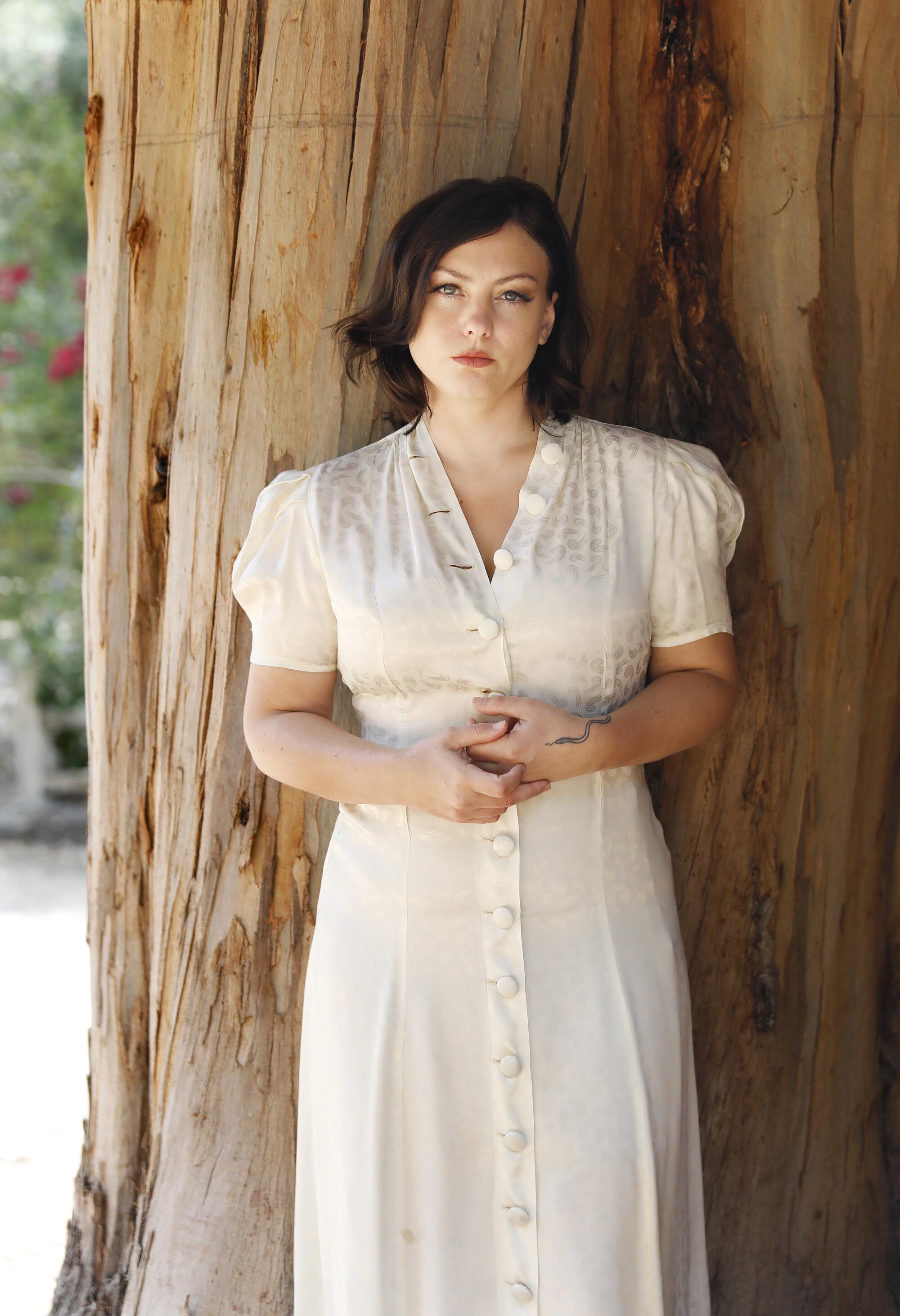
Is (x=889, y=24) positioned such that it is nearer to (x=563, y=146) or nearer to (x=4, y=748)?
(x=563, y=146)

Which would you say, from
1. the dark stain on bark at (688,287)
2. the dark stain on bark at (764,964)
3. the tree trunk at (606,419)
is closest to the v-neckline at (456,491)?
the tree trunk at (606,419)

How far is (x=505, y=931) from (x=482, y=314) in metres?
0.95

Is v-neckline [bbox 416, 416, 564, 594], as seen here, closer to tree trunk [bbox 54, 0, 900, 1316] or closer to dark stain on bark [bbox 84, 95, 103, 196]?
tree trunk [bbox 54, 0, 900, 1316]

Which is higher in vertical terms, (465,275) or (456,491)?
(465,275)

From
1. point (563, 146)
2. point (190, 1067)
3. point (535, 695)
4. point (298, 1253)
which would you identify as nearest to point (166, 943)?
point (190, 1067)

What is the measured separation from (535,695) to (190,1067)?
121 cm

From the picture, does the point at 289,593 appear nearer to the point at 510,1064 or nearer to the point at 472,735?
the point at 472,735

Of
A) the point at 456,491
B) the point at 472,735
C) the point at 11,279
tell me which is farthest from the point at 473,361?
the point at 11,279

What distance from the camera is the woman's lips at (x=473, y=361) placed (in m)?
1.82

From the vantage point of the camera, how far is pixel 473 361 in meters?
1.82

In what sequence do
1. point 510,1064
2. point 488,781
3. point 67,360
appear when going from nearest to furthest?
point 488,781 → point 510,1064 → point 67,360

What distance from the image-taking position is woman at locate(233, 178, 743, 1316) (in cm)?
176

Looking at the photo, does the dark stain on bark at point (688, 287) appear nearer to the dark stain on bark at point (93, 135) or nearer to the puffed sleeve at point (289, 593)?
the puffed sleeve at point (289, 593)

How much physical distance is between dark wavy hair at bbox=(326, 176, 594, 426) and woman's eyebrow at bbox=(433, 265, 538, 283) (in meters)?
0.01
